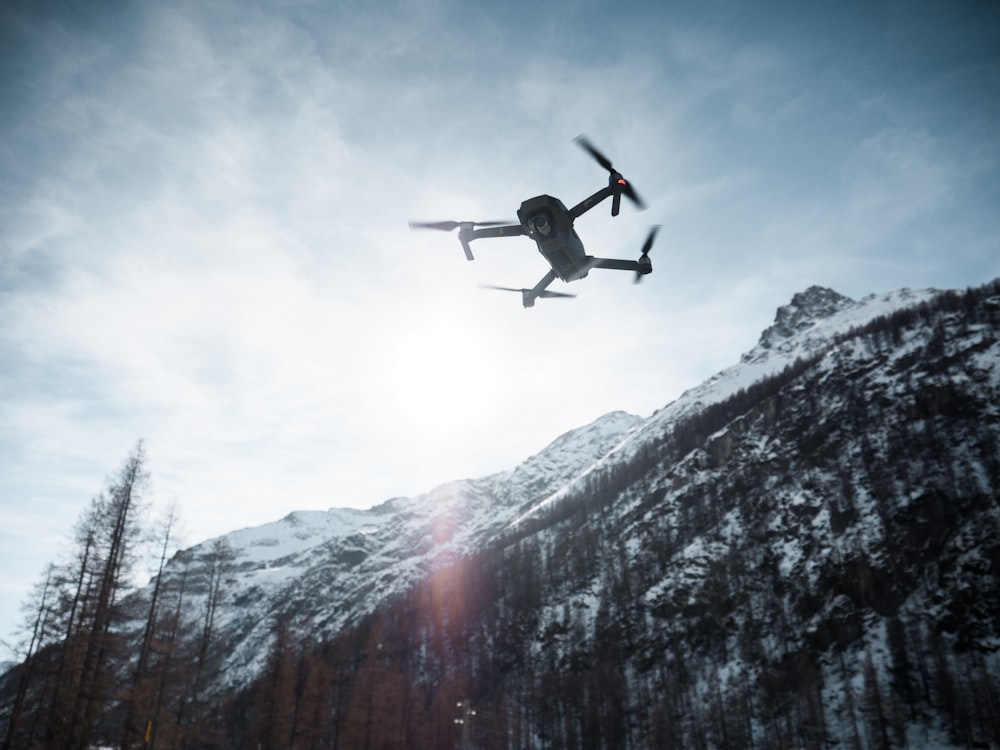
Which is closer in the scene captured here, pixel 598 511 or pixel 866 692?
pixel 866 692

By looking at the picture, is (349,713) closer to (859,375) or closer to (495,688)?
(495,688)

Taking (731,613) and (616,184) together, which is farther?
(731,613)

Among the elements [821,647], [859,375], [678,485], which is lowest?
[821,647]

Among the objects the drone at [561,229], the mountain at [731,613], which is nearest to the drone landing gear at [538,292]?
the drone at [561,229]

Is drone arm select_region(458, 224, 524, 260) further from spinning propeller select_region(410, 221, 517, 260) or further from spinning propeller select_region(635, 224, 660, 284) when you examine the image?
spinning propeller select_region(635, 224, 660, 284)

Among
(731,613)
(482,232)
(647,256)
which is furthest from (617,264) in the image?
(731,613)

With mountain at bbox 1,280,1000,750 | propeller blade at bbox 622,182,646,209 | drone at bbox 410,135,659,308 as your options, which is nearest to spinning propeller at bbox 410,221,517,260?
drone at bbox 410,135,659,308

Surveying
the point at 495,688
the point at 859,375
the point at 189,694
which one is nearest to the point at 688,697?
the point at 495,688

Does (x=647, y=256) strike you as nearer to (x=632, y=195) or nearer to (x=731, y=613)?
(x=632, y=195)
